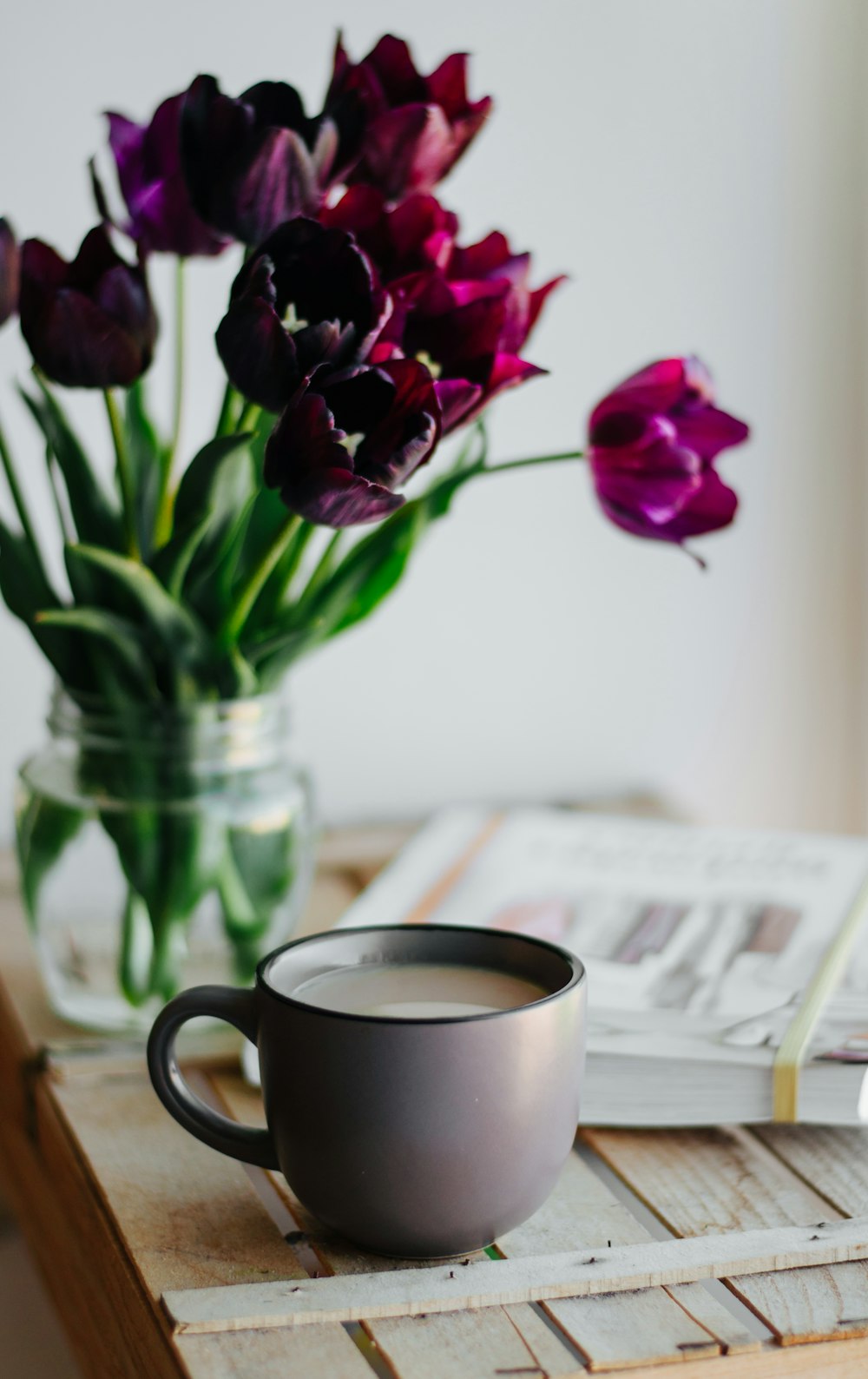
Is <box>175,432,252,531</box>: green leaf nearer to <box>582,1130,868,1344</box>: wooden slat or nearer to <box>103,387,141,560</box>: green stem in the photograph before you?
<box>103,387,141,560</box>: green stem

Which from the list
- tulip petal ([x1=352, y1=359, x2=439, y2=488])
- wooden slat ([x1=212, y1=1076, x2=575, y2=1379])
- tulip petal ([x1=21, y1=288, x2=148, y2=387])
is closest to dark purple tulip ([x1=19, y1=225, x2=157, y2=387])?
tulip petal ([x1=21, y1=288, x2=148, y2=387])

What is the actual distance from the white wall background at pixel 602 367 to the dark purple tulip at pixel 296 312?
0.42 meters

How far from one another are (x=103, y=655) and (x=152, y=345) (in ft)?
0.43

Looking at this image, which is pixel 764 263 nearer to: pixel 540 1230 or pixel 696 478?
pixel 696 478

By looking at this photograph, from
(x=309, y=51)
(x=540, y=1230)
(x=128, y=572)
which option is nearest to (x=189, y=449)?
(x=309, y=51)

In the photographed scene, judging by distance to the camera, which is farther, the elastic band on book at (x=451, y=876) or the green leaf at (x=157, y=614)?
the elastic band on book at (x=451, y=876)

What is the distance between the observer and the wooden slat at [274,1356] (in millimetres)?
373

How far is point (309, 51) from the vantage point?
2.84 feet

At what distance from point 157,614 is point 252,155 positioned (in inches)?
6.8

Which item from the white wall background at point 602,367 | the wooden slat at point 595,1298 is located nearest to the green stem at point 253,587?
the wooden slat at point 595,1298

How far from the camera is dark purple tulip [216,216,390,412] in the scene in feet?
A: 1.46

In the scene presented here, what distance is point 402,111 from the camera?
0.50 m

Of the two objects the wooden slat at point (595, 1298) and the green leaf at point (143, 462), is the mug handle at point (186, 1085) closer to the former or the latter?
the wooden slat at point (595, 1298)

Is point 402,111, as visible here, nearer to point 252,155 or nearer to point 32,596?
point 252,155
